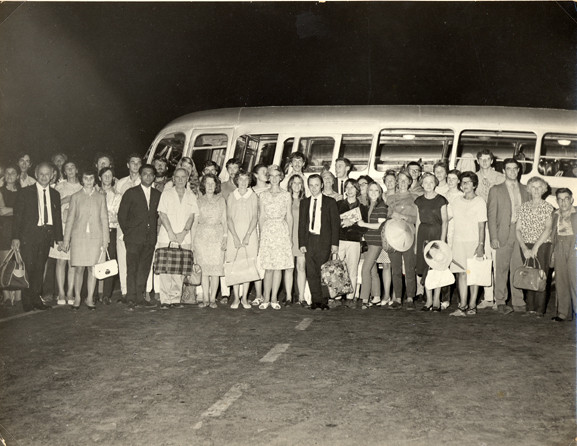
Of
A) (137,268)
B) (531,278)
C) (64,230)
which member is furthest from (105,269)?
(531,278)

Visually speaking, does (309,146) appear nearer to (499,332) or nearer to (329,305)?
(329,305)

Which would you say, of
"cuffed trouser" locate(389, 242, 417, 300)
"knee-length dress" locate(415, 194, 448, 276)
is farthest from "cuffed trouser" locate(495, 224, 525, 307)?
"cuffed trouser" locate(389, 242, 417, 300)

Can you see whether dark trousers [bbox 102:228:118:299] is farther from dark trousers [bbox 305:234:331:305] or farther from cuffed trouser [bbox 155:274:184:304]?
dark trousers [bbox 305:234:331:305]

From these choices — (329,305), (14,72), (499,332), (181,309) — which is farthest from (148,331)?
(14,72)

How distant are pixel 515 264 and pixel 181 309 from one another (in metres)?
4.68

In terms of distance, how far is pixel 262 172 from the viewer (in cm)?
934

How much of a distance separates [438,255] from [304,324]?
2.21m

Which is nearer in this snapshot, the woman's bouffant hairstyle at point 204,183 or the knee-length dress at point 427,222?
the knee-length dress at point 427,222

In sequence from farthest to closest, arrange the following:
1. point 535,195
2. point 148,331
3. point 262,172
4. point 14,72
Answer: point 14,72 < point 262,172 < point 535,195 < point 148,331

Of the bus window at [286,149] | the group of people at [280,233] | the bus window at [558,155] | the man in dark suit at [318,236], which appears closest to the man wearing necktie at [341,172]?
the group of people at [280,233]

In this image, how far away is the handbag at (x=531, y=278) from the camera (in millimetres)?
8125

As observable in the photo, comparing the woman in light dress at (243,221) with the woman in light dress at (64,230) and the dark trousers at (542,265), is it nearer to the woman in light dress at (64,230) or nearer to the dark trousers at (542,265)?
the woman in light dress at (64,230)

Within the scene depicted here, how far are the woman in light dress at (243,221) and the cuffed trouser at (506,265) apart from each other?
3420 millimetres

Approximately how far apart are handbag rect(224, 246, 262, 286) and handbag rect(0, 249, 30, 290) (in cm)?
271
